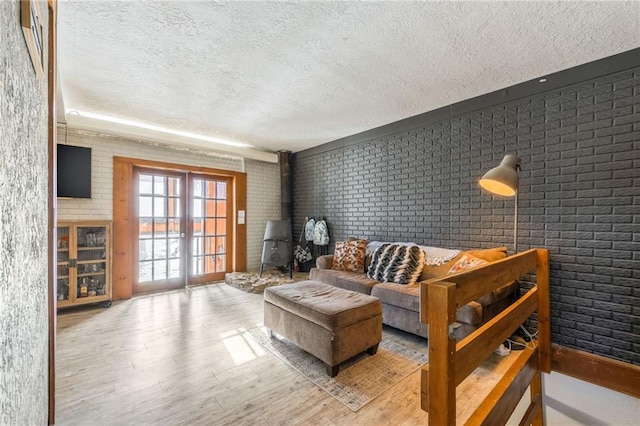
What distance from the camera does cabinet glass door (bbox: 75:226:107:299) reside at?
3.54 meters

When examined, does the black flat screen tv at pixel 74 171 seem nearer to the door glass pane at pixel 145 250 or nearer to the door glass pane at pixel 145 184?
the door glass pane at pixel 145 184

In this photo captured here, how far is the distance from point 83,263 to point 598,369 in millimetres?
5395

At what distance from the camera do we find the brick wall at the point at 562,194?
2.24 metres

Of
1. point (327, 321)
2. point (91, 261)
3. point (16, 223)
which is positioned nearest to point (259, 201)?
point (91, 261)

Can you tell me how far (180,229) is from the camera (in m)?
4.64

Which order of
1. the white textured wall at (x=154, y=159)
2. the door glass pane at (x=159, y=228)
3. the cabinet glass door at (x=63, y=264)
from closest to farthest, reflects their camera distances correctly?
1. the cabinet glass door at (x=63, y=264)
2. the white textured wall at (x=154, y=159)
3. the door glass pane at (x=159, y=228)

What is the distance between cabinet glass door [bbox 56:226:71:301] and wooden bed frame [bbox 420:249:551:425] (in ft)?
13.7

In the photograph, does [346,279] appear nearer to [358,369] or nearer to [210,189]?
[358,369]

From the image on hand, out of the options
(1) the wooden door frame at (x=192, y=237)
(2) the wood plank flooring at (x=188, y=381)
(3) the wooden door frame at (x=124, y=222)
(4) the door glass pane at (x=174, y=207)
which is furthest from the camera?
(1) the wooden door frame at (x=192, y=237)

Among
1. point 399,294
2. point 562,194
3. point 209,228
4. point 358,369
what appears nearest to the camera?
point 358,369

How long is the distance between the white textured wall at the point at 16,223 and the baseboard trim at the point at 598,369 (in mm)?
3391

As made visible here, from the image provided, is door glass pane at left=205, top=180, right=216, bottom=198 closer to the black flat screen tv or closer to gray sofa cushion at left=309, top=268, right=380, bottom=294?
the black flat screen tv

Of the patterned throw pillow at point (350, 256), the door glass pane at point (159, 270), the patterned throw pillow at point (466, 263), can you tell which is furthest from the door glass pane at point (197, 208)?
the patterned throw pillow at point (466, 263)

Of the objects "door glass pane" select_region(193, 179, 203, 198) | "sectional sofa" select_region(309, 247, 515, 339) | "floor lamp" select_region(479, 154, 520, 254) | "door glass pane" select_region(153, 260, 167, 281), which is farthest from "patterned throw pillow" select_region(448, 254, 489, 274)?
"door glass pane" select_region(153, 260, 167, 281)
